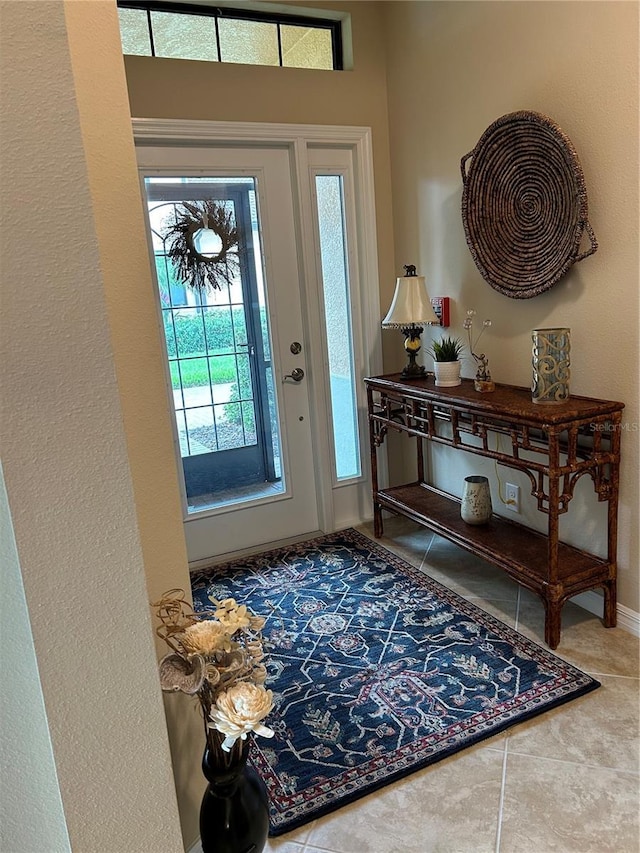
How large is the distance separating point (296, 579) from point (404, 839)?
1.47 metres

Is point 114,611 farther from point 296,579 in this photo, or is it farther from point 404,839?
point 296,579

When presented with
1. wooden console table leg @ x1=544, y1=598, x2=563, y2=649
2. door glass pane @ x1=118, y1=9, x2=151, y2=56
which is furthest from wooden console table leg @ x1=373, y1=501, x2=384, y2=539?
door glass pane @ x1=118, y1=9, x2=151, y2=56

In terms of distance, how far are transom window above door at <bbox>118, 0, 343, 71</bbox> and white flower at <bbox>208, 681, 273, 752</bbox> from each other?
2.76 metres

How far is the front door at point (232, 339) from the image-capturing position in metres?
2.92

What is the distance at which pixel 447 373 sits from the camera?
109 inches

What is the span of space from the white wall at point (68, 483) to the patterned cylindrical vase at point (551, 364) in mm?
1723

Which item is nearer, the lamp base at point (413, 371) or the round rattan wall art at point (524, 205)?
the round rattan wall art at point (524, 205)

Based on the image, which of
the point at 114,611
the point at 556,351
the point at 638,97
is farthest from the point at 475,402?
the point at 114,611

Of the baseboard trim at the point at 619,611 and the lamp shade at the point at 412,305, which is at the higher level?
the lamp shade at the point at 412,305

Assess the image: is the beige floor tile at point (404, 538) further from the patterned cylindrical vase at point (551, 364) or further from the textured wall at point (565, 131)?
the patterned cylindrical vase at point (551, 364)

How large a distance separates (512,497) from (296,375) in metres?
1.25

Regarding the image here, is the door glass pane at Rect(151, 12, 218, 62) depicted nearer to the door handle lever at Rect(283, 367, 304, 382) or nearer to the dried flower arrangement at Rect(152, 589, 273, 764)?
the door handle lever at Rect(283, 367, 304, 382)

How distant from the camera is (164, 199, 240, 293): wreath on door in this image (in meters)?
2.92

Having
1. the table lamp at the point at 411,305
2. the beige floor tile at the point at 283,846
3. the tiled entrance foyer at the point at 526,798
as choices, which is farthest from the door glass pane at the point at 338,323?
the beige floor tile at the point at 283,846
